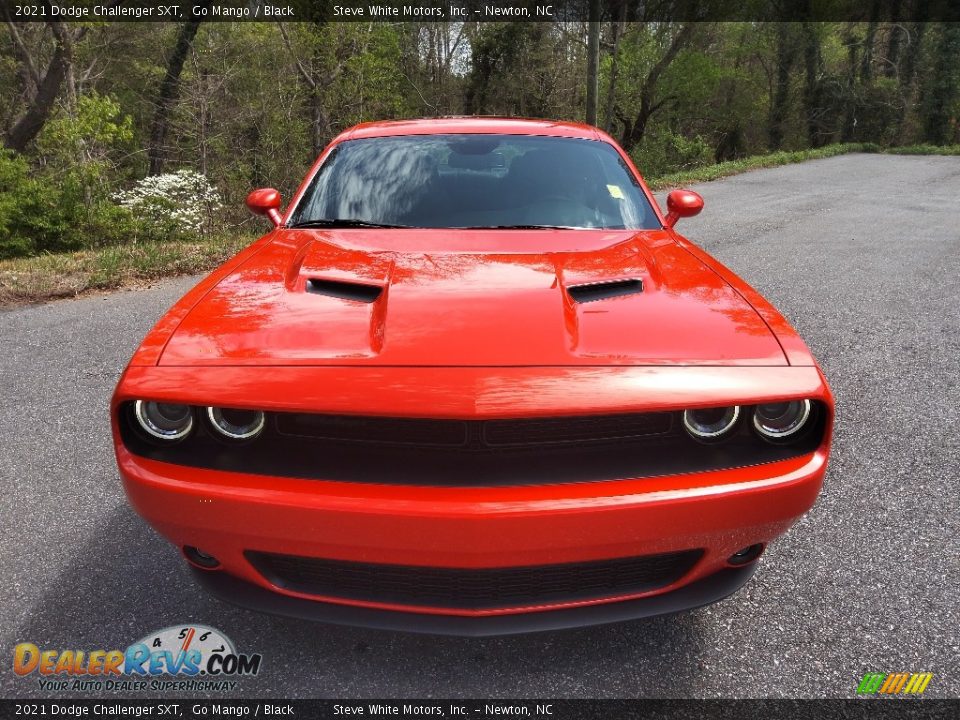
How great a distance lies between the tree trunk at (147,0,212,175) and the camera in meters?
17.0

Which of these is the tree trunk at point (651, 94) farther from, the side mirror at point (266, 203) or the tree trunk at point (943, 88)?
the side mirror at point (266, 203)

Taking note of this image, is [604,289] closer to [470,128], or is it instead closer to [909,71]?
[470,128]

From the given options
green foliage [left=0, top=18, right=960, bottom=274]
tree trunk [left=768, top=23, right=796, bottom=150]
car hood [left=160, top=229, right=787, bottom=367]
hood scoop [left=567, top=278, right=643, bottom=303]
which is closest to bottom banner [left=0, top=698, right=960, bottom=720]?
car hood [left=160, top=229, right=787, bottom=367]

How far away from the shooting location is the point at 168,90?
1798cm

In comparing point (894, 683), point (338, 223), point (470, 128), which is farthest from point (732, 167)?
point (894, 683)

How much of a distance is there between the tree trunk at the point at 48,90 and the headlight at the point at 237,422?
15242 mm

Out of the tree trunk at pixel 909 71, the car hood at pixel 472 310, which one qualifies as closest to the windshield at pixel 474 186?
the car hood at pixel 472 310

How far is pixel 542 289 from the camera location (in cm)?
183

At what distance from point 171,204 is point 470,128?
27.0ft

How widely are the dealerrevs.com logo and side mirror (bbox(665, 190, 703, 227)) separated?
7.85 feet

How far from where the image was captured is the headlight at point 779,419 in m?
1.61

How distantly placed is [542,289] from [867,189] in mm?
14609

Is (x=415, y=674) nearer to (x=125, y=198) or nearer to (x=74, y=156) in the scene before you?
(x=125, y=198)

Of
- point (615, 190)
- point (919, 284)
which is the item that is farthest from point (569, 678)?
point (919, 284)
